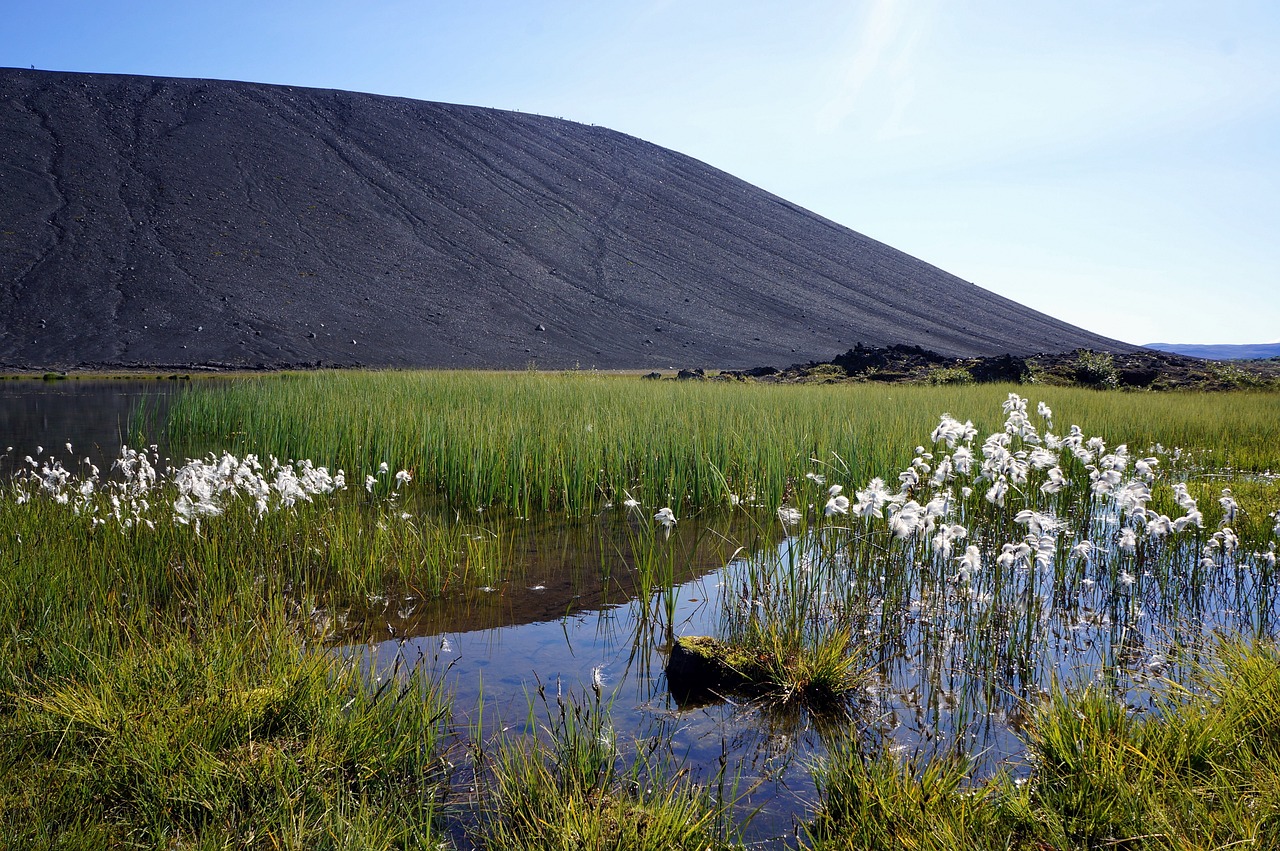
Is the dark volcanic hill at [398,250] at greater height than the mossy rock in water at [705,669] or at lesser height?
greater

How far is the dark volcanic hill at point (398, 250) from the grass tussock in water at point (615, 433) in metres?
31.9

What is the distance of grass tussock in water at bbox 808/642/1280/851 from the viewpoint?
235 centimetres

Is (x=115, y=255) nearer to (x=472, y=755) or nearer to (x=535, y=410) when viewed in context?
(x=535, y=410)

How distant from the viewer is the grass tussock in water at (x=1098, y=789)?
2352 mm

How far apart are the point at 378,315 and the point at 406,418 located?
41.9m

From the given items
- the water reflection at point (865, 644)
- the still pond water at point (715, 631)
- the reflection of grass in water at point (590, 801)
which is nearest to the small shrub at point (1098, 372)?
the water reflection at point (865, 644)

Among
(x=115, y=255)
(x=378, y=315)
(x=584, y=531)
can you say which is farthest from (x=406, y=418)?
(x=115, y=255)

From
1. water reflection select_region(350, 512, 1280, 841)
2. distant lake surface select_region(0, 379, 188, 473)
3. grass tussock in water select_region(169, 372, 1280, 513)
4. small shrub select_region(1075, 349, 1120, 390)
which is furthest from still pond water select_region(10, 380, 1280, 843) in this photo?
small shrub select_region(1075, 349, 1120, 390)

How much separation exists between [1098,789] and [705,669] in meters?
1.76

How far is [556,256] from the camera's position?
210ft

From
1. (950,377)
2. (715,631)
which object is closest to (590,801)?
(715,631)

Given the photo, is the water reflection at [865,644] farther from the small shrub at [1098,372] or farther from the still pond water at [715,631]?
the small shrub at [1098,372]

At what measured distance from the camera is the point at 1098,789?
2.58 meters

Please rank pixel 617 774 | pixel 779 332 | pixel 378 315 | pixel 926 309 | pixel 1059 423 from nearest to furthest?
1. pixel 617 774
2. pixel 1059 423
3. pixel 378 315
4. pixel 779 332
5. pixel 926 309
